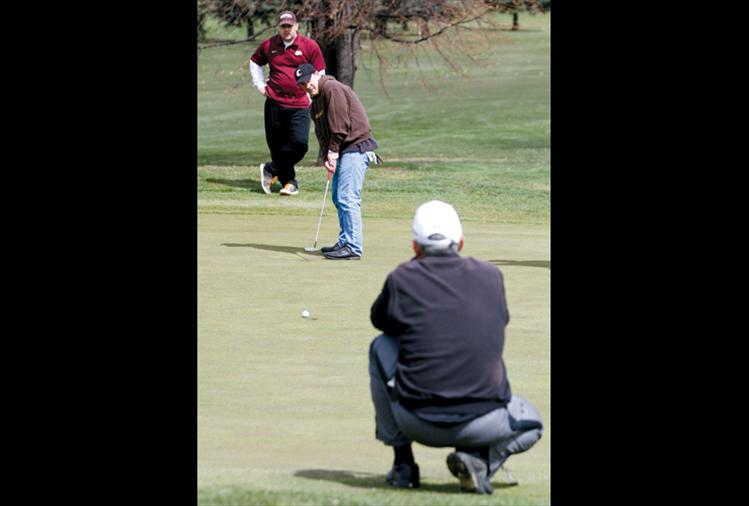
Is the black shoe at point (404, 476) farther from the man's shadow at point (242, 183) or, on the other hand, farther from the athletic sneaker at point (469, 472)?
the man's shadow at point (242, 183)

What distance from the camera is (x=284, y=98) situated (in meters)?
19.8

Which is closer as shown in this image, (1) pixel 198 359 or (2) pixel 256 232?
(1) pixel 198 359

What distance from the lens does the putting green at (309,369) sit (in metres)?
7.07

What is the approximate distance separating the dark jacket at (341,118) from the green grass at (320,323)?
3.42 feet

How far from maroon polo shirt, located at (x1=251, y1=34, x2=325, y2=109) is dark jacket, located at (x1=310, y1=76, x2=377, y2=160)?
4086mm

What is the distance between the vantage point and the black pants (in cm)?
1989

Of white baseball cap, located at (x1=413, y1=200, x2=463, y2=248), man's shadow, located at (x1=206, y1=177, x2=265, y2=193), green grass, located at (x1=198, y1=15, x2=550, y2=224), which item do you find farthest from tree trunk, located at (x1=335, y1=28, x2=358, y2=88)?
white baseball cap, located at (x1=413, y1=200, x2=463, y2=248)

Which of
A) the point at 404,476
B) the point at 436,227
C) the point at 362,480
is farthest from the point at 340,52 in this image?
the point at 404,476
